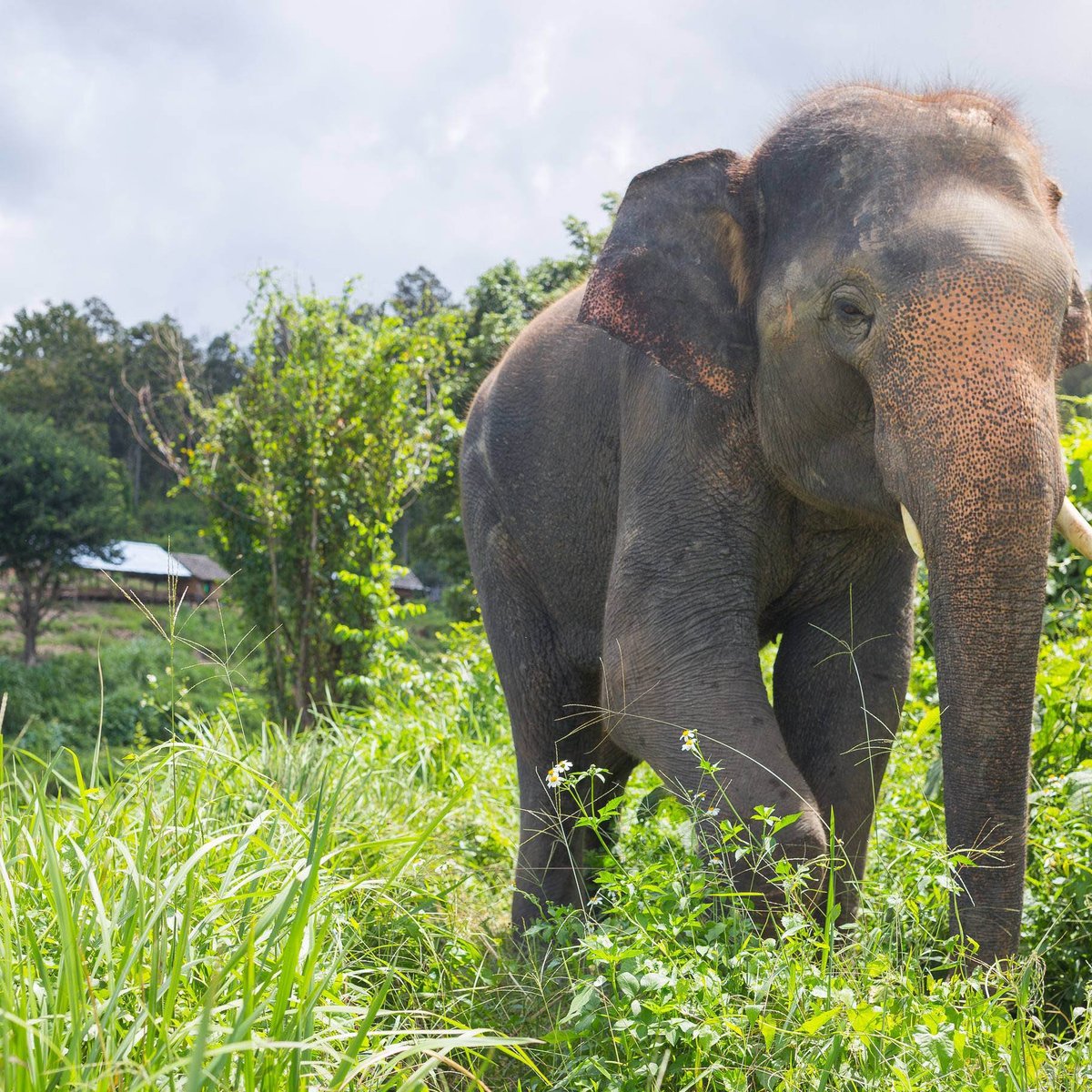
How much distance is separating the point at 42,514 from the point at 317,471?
75.4ft

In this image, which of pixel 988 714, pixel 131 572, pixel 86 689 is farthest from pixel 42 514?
pixel 988 714

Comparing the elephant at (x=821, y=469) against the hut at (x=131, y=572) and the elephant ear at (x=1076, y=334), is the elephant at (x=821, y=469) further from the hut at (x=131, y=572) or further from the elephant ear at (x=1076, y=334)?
the hut at (x=131, y=572)

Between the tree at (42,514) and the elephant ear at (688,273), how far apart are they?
2983cm

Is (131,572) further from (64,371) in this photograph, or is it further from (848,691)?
(848,691)

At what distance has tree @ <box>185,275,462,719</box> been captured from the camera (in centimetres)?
1025

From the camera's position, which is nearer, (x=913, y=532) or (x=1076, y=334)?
(x=913, y=532)

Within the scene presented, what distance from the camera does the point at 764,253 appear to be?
9.88 feet

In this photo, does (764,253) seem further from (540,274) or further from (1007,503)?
(540,274)

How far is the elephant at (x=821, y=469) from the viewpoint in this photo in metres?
2.42

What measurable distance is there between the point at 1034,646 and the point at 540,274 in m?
21.2

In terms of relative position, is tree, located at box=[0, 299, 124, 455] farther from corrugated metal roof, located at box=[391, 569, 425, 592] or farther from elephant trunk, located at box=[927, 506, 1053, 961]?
elephant trunk, located at box=[927, 506, 1053, 961]

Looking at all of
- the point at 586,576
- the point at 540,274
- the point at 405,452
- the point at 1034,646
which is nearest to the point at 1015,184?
the point at 1034,646

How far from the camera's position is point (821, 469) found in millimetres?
2873

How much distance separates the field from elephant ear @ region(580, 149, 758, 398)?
3.96ft
